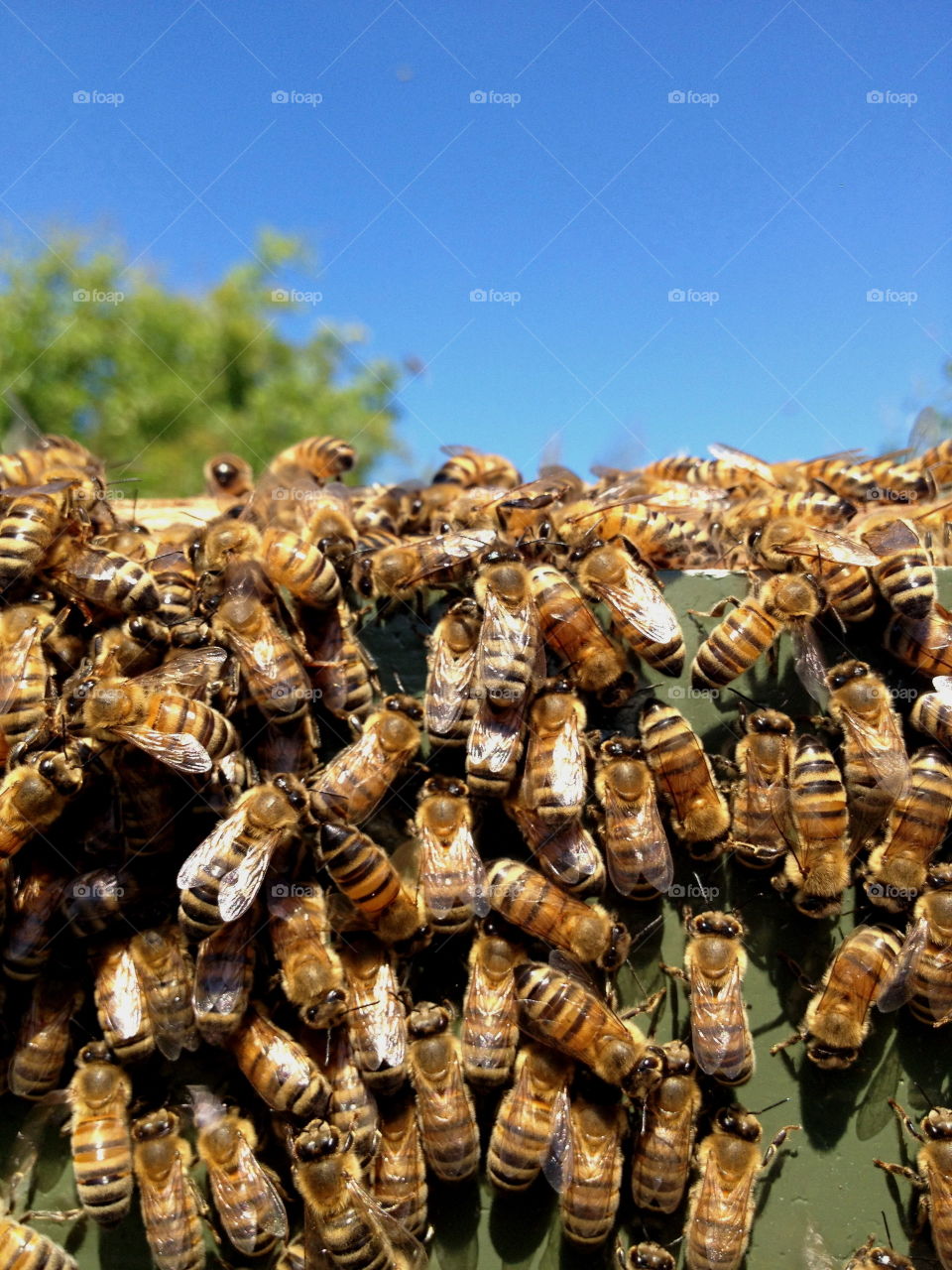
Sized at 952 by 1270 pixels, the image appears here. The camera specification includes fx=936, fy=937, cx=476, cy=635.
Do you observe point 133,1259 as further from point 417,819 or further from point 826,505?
point 826,505

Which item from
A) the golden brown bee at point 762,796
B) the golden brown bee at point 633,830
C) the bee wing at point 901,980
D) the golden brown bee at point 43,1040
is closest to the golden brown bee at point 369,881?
the golden brown bee at point 633,830

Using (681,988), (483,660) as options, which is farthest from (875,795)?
(483,660)

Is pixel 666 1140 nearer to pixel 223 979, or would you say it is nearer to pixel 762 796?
pixel 762 796

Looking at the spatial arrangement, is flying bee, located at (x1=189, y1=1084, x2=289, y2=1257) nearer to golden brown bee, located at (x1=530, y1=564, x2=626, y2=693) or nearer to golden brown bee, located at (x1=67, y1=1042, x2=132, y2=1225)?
golden brown bee, located at (x1=67, y1=1042, x2=132, y2=1225)

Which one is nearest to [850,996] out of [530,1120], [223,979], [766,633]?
[530,1120]

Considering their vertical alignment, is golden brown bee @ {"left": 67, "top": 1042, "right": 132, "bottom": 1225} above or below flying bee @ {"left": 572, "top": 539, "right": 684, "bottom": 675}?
below

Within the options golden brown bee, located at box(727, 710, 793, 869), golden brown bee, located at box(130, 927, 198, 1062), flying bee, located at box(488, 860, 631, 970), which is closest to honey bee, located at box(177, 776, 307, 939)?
golden brown bee, located at box(130, 927, 198, 1062)

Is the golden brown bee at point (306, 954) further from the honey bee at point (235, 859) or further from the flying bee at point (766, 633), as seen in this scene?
the flying bee at point (766, 633)
